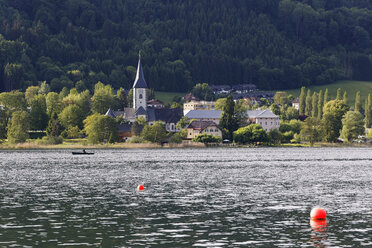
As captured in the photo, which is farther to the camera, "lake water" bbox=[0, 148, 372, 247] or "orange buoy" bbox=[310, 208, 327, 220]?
"orange buoy" bbox=[310, 208, 327, 220]

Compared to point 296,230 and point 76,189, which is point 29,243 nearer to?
point 296,230

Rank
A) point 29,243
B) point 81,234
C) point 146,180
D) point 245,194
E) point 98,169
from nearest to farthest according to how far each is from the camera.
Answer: point 29,243 < point 81,234 < point 245,194 < point 146,180 < point 98,169

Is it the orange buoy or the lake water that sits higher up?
the orange buoy

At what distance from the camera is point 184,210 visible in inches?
2223

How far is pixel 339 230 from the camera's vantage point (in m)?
46.8

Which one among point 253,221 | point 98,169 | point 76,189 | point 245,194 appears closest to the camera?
point 253,221

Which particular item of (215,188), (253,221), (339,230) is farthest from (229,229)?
(215,188)

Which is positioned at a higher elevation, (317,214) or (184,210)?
(317,214)

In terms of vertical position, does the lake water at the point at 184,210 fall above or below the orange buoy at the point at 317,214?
below

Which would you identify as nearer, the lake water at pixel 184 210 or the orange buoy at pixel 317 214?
the lake water at pixel 184 210

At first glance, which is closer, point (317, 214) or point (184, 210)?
point (317, 214)

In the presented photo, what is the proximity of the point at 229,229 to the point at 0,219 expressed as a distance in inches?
715

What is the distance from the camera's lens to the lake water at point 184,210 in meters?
43.3

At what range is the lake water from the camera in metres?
43.3
